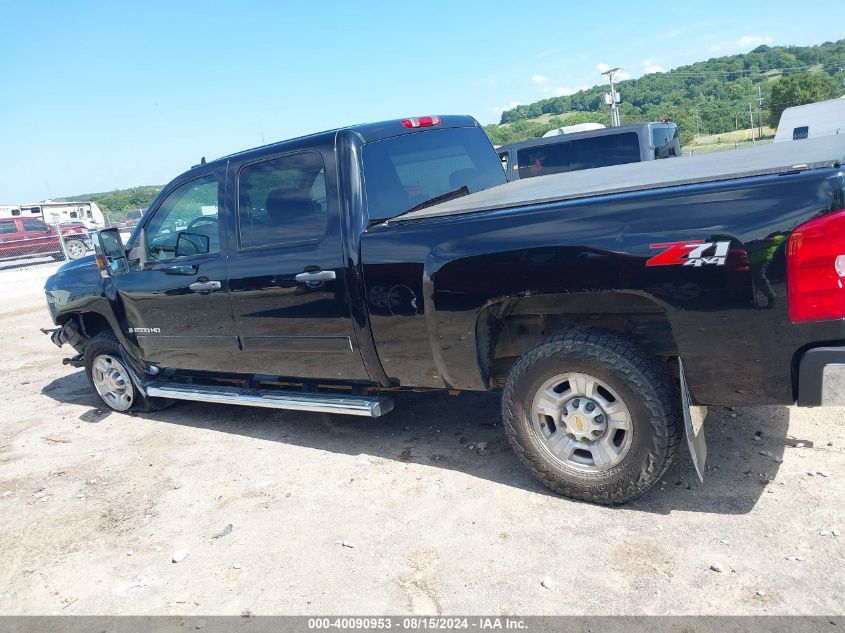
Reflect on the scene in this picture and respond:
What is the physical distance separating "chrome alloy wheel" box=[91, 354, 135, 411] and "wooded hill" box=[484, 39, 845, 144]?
155ft

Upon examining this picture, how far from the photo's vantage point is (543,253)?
2969 millimetres

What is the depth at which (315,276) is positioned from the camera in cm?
382

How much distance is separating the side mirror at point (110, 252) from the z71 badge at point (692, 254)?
4076 mm

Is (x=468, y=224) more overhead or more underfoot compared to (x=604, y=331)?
more overhead

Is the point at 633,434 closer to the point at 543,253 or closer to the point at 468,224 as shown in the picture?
the point at 543,253

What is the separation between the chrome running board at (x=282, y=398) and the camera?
391 centimetres

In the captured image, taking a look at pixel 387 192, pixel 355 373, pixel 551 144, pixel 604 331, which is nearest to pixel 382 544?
pixel 355 373

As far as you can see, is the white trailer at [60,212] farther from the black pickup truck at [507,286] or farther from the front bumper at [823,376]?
the front bumper at [823,376]

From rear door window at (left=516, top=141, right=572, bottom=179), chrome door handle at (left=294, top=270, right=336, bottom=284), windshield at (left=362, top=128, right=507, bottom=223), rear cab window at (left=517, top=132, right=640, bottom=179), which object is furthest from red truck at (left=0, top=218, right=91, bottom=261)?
chrome door handle at (left=294, top=270, right=336, bottom=284)

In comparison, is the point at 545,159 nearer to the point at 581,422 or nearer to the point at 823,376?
the point at 581,422

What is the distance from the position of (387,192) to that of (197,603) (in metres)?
2.45

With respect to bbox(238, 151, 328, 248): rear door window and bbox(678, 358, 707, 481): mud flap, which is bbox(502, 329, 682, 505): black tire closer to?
bbox(678, 358, 707, 481): mud flap

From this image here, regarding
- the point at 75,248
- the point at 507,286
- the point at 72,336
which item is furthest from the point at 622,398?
the point at 75,248

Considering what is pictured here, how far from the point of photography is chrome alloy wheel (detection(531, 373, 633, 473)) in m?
3.08
